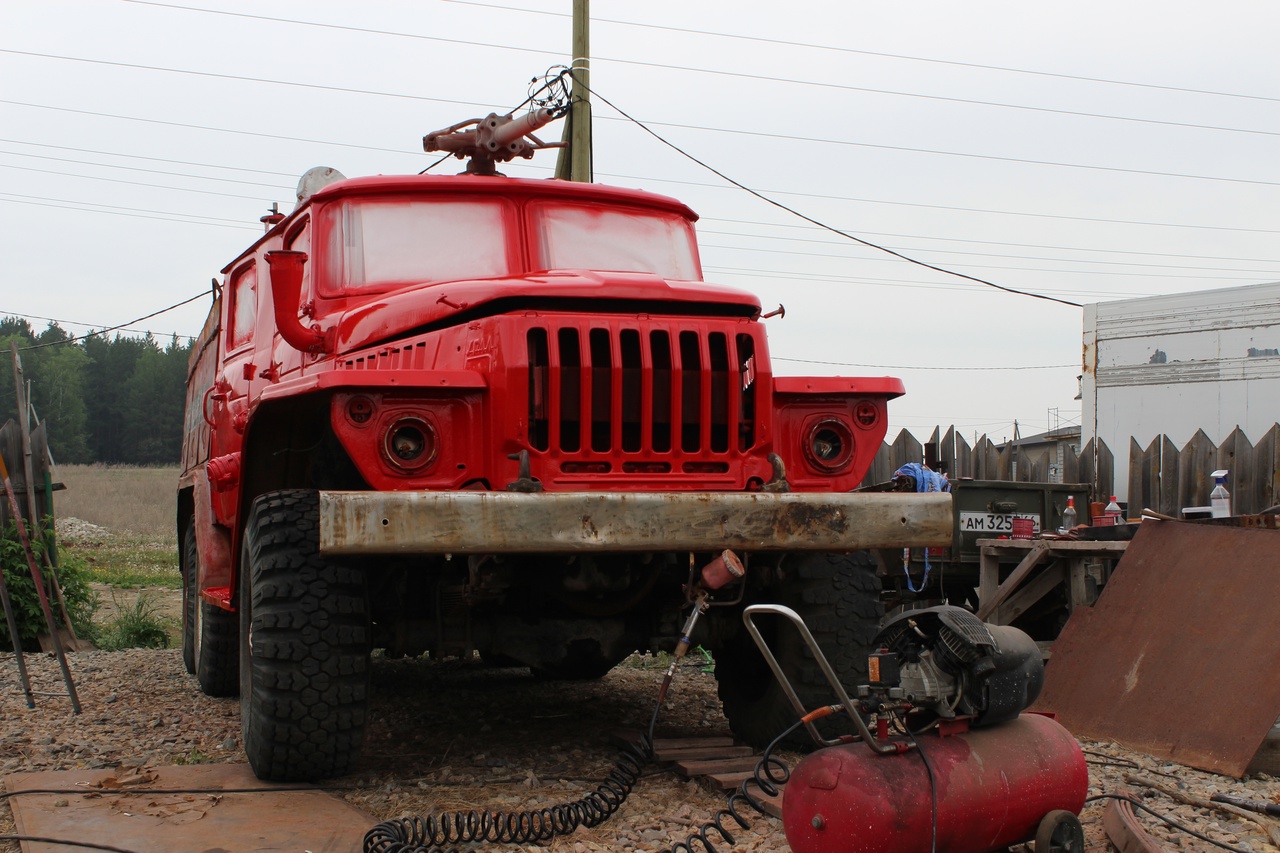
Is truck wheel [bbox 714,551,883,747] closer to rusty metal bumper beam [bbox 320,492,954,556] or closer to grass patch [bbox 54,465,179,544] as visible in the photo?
rusty metal bumper beam [bbox 320,492,954,556]

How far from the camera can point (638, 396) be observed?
450 cm

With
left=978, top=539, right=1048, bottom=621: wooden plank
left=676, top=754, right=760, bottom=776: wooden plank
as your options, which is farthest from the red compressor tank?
left=978, top=539, right=1048, bottom=621: wooden plank

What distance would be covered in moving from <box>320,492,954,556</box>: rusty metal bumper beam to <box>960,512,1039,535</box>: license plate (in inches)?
213

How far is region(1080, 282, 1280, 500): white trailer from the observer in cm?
1462

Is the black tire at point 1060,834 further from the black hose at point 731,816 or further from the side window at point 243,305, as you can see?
the side window at point 243,305

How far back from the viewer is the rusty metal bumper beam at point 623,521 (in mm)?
3939

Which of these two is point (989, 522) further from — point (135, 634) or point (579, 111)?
point (135, 634)

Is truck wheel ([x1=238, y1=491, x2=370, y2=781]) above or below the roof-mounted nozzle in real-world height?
below

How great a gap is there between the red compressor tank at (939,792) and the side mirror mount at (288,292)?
274 centimetres

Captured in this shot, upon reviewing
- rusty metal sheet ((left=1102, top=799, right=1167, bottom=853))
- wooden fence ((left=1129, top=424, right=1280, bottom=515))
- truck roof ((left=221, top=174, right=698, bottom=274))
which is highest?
truck roof ((left=221, top=174, right=698, bottom=274))

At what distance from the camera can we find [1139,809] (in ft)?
14.2

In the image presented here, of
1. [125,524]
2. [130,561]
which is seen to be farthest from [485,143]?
[125,524]

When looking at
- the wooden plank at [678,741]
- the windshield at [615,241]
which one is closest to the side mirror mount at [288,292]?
the windshield at [615,241]

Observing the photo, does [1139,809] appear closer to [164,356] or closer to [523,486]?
[523,486]
